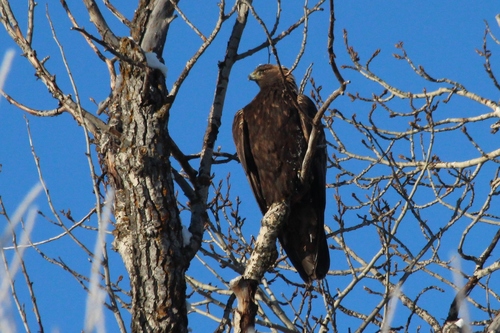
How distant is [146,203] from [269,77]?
2.45 metres

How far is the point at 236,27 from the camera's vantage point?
4.33 m

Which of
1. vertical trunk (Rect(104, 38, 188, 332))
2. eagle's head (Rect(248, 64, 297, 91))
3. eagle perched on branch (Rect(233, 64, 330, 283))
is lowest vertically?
vertical trunk (Rect(104, 38, 188, 332))

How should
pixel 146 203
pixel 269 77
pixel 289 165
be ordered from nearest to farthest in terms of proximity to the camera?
pixel 146 203 < pixel 289 165 < pixel 269 77

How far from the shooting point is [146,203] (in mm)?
3482

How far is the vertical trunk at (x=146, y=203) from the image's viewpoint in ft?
11.1

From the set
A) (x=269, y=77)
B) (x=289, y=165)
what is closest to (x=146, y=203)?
(x=289, y=165)

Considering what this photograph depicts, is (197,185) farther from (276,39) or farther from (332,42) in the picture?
(332,42)

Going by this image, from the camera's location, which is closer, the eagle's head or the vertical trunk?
the vertical trunk

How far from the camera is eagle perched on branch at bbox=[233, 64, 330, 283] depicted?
16.6ft

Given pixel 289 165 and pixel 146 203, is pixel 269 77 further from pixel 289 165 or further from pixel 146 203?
pixel 146 203

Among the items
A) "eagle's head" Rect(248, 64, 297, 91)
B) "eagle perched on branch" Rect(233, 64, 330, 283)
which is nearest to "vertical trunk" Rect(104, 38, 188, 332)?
"eagle perched on branch" Rect(233, 64, 330, 283)

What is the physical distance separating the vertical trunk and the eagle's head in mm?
1865

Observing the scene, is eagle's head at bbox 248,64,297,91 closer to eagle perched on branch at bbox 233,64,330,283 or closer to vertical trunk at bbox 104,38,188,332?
eagle perched on branch at bbox 233,64,330,283

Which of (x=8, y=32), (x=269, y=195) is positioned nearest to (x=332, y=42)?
(x=8, y=32)
